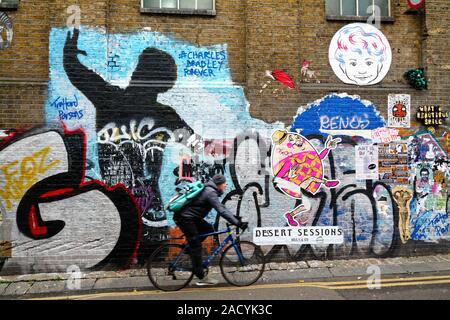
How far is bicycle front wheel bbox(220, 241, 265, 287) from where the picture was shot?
626cm

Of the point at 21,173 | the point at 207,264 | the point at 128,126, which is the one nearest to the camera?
the point at 207,264

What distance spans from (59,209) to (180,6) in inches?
182

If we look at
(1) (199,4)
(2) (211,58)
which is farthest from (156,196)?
(1) (199,4)

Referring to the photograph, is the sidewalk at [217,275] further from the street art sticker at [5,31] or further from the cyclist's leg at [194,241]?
the street art sticker at [5,31]

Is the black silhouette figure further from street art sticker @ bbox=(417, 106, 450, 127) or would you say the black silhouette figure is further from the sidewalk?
street art sticker @ bbox=(417, 106, 450, 127)

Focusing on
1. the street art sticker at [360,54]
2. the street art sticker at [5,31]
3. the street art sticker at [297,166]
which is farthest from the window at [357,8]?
the street art sticker at [5,31]

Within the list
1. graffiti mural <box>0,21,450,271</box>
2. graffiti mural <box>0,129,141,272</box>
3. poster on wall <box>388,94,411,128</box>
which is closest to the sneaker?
graffiti mural <box>0,21,450,271</box>

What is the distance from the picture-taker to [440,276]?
670 cm

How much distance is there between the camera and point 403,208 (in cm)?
802

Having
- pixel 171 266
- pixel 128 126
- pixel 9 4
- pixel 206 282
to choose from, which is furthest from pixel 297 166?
pixel 9 4

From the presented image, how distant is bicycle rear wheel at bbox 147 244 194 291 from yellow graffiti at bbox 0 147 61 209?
9.22 ft

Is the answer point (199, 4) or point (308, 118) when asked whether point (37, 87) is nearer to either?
point (199, 4)

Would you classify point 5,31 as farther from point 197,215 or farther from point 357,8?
point 357,8

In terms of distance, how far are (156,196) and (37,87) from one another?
118 inches
